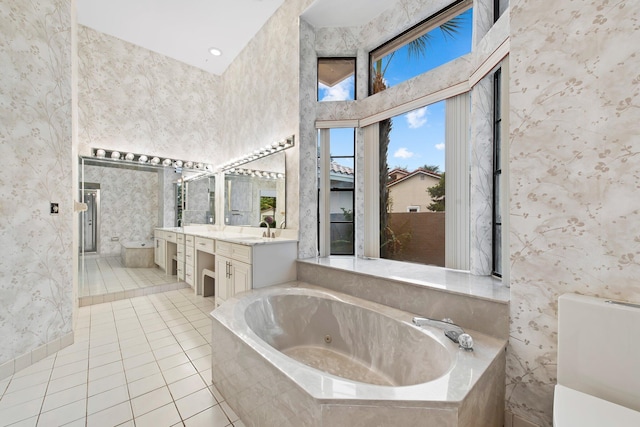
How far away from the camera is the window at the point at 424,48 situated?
2.14 m

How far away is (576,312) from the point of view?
1056 mm

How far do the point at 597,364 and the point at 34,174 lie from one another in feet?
11.9

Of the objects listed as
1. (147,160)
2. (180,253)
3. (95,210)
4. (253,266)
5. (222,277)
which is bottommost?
(222,277)

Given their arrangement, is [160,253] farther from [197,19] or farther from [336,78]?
[336,78]

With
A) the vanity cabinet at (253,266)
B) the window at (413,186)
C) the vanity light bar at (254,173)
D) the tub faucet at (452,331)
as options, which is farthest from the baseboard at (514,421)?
the vanity light bar at (254,173)

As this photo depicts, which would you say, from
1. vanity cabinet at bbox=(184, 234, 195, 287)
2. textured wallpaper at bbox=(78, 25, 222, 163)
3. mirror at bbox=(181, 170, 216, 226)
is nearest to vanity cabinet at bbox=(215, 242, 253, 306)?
vanity cabinet at bbox=(184, 234, 195, 287)

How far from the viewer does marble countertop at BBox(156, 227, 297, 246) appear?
246 cm

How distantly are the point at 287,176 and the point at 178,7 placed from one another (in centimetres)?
239

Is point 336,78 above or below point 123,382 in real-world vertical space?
above

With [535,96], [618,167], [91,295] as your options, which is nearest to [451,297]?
[618,167]

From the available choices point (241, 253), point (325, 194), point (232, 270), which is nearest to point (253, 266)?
point (241, 253)

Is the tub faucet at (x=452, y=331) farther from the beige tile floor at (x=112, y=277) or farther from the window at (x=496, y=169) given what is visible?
the beige tile floor at (x=112, y=277)

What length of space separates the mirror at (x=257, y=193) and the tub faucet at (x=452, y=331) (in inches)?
71.5

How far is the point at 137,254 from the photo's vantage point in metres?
3.65
